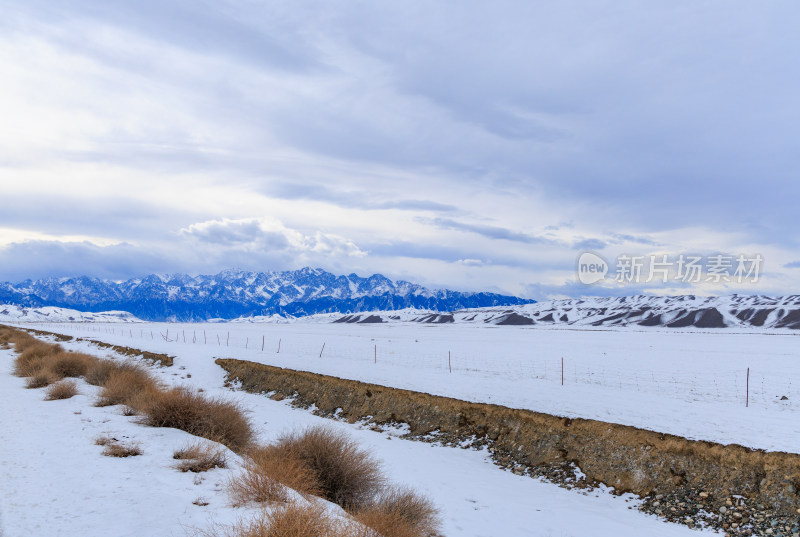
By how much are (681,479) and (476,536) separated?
5728 mm

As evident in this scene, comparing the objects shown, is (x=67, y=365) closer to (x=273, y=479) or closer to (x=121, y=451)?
(x=121, y=451)

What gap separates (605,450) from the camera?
13.0m

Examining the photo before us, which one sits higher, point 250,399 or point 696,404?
point 696,404

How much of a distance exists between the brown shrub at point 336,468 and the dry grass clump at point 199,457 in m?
1.16

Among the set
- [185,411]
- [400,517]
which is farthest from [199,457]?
[400,517]

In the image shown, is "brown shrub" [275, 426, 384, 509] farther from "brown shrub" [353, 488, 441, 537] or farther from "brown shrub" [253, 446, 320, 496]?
"brown shrub" [353, 488, 441, 537]

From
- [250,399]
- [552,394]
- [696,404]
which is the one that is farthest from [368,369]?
[696,404]

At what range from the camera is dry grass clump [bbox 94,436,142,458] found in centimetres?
913

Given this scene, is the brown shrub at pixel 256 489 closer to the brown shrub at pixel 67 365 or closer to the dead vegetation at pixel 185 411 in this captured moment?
the dead vegetation at pixel 185 411

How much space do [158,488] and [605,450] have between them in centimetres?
1110

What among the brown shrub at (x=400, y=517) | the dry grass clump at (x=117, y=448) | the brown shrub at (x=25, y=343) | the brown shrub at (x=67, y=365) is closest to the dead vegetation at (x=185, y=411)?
the dry grass clump at (x=117, y=448)

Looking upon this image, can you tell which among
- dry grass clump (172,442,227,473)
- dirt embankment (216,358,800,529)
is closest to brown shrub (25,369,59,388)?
dirt embankment (216,358,800,529)

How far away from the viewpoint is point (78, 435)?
1051 centimetres

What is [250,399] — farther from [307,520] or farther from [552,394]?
[307,520]
